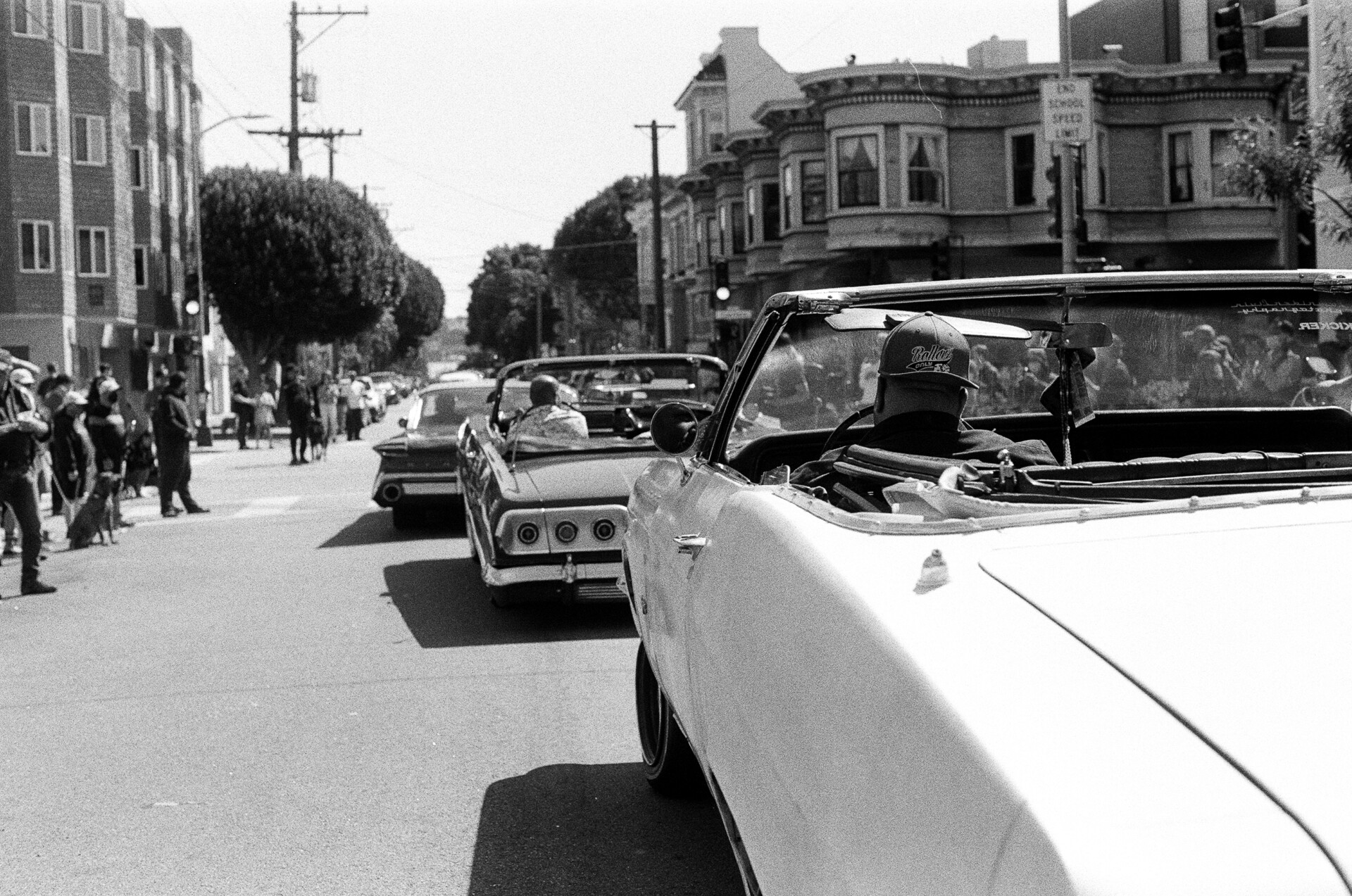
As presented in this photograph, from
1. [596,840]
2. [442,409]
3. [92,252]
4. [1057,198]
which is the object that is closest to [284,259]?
[92,252]

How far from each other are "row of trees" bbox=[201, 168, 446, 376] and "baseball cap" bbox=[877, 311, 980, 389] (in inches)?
2010

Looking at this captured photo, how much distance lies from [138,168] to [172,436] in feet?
111

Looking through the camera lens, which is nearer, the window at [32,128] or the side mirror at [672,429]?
the side mirror at [672,429]

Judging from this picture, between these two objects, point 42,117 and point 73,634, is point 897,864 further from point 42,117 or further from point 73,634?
point 42,117

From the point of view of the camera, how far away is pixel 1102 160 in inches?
1468

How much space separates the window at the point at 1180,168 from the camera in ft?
123

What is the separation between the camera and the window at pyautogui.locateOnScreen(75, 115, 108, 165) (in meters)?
43.1

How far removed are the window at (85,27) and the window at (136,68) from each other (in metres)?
4.66

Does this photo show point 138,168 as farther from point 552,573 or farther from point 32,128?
point 552,573

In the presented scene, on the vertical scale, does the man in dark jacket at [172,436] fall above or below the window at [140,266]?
below

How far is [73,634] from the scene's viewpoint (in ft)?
32.1

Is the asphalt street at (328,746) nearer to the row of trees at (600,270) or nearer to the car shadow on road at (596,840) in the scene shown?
Result: the car shadow on road at (596,840)


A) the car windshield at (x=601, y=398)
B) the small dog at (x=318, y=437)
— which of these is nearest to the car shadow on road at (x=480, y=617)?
the car windshield at (x=601, y=398)

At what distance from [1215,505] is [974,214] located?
35964mm
